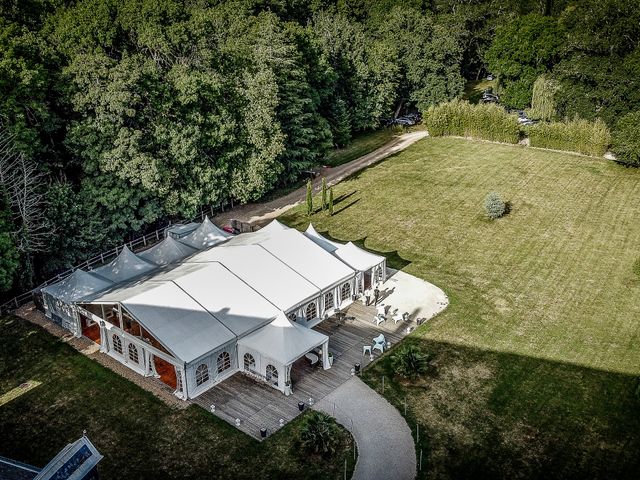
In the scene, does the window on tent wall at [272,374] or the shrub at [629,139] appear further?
the shrub at [629,139]

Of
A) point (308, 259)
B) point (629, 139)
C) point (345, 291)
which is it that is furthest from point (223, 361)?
point (629, 139)

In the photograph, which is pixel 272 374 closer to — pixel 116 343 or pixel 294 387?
pixel 294 387

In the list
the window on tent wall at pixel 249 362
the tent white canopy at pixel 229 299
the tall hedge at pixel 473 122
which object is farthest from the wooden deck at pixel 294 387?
the tall hedge at pixel 473 122

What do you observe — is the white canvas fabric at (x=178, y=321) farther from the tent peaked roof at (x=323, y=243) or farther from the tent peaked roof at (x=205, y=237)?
the tent peaked roof at (x=323, y=243)

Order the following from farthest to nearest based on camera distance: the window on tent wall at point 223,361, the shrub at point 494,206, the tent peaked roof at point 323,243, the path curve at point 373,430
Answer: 1. the shrub at point 494,206
2. the tent peaked roof at point 323,243
3. the window on tent wall at point 223,361
4. the path curve at point 373,430

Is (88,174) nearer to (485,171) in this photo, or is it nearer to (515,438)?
(515,438)
